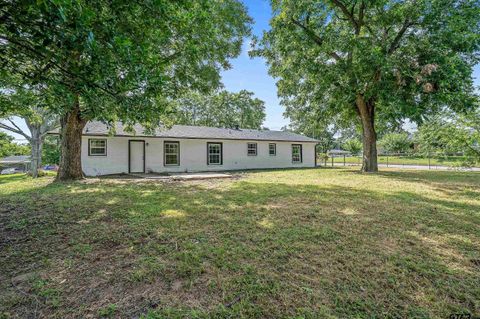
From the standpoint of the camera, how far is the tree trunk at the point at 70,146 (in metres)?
9.67

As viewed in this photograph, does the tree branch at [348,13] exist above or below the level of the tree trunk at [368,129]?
above

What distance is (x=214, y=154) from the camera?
51.9 ft

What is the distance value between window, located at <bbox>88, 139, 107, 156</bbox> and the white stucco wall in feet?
0.47

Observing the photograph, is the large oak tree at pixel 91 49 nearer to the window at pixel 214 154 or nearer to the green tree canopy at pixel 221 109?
the window at pixel 214 154

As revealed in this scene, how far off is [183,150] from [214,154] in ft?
6.76

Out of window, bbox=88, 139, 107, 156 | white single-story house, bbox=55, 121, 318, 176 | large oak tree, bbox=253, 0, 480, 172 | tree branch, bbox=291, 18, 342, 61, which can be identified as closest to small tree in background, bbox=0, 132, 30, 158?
window, bbox=88, 139, 107, 156

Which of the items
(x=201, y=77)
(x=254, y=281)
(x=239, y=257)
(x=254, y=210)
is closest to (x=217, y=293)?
(x=254, y=281)

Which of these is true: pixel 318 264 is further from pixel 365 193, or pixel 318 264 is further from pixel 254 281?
pixel 365 193

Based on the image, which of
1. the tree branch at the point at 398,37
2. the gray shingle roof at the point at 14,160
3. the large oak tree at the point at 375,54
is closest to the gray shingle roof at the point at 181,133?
the large oak tree at the point at 375,54

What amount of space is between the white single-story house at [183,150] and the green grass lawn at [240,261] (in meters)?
7.45

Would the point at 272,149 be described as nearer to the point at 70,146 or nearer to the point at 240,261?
the point at 70,146

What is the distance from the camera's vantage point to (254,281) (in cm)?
Result: 246

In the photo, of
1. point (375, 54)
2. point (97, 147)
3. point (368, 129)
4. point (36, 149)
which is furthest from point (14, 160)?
point (375, 54)

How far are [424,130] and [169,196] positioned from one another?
1131 centimetres
